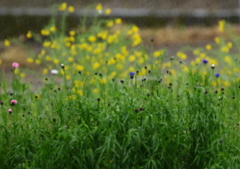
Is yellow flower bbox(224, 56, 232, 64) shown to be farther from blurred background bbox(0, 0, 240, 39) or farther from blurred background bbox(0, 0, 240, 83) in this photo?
blurred background bbox(0, 0, 240, 39)

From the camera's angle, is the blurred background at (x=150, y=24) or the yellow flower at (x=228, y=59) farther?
the blurred background at (x=150, y=24)

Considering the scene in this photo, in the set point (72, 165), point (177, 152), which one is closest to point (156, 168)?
point (177, 152)

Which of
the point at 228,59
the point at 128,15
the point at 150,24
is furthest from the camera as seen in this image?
the point at 150,24

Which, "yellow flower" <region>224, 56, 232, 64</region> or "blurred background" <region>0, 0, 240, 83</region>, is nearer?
"yellow flower" <region>224, 56, 232, 64</region>

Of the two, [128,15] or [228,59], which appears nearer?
[228,59]

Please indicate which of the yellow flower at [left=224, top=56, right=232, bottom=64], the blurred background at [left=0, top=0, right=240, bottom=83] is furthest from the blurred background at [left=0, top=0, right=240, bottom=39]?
the yellow flower at [left=224, top=56, right=232, bottom=64]

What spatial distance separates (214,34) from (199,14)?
526 mm

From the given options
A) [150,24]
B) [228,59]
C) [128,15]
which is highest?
[128,15]

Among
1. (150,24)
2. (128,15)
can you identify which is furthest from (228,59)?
(150,24)

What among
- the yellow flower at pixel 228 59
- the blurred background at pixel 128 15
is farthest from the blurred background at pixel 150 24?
the yellow flower at pixel 228 59

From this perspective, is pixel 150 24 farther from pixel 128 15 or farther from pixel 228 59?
pixel 228 59

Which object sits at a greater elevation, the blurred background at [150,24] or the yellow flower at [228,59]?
the blurred background at [150,24]

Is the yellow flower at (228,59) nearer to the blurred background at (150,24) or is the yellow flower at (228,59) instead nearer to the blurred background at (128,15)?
the blurred background at (150,24)

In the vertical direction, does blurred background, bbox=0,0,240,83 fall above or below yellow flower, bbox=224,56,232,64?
above
